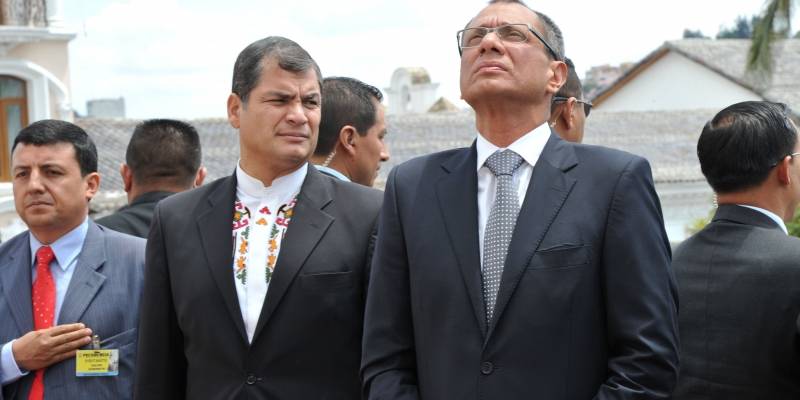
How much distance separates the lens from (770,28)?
2002cm

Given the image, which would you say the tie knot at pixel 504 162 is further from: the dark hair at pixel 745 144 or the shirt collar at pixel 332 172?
the shirt collar at pixel 332 172

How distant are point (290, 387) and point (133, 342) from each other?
3.16 feet

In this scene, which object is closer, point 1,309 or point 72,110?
point 1,309

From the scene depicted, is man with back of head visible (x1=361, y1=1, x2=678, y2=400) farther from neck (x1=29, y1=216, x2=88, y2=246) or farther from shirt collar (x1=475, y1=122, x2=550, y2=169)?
neck (x1=29, y1=216, x2=88, y2=246)

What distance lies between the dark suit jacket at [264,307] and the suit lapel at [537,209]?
2.65 feet

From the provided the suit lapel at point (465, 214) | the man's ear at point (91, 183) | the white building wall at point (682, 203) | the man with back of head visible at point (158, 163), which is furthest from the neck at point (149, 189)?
the white building wall at point (682, 203)

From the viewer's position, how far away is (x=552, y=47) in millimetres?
3305

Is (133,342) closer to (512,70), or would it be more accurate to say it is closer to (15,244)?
(15,244)

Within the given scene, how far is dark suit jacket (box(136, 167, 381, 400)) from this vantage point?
362cm

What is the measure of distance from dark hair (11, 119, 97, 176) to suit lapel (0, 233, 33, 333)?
1.30ft

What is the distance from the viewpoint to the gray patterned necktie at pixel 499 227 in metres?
3.07

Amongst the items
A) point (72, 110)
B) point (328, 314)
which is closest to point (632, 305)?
point (328, 314)

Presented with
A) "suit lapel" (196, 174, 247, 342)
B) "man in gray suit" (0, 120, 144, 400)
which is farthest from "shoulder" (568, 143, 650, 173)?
"man in gray suit" (0, 120, 144, 400)

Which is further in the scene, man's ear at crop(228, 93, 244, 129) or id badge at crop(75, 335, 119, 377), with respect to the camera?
id badge at crop(75, 335, 119, 377)
